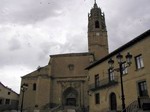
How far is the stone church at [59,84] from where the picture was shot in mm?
38156

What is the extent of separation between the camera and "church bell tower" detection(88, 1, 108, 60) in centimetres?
4641

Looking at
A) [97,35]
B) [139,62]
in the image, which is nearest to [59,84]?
[97,35]

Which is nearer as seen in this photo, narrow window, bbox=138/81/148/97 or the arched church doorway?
narrow window, bbox=138/81/148/97

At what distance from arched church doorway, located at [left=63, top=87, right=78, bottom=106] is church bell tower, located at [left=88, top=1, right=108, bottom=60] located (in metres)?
10.3

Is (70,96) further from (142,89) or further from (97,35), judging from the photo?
(142,89)

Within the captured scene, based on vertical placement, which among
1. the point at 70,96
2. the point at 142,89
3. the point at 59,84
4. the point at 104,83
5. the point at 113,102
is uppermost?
the point at 59,84

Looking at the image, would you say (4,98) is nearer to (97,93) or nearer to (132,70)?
(97,93)

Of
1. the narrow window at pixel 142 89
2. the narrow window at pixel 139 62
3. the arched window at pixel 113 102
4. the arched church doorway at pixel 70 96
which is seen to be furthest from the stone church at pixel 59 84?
the narrow window at pixel 139 62

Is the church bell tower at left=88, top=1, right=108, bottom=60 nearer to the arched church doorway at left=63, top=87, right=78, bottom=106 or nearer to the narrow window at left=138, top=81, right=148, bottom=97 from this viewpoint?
the arched church doorway at left=63, top=87, right=78, bottom=106

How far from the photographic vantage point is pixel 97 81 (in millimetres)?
27203

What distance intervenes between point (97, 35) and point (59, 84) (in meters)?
15.6

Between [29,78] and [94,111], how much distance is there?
1894 cm

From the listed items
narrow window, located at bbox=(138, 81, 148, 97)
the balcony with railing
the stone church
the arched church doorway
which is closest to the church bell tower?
the stone church

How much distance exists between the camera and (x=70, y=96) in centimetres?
4006
